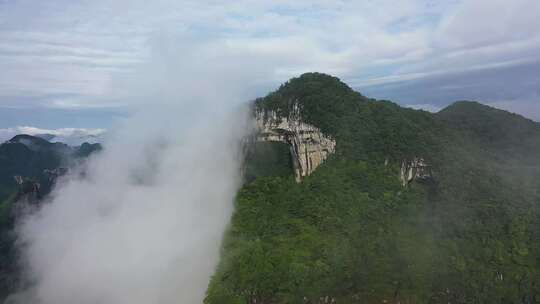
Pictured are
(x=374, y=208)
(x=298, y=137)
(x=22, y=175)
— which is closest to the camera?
(x=374, y=208)

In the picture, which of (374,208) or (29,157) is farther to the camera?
(29,157)

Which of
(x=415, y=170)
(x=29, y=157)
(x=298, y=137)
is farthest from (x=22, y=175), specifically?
(x=415, y=170)

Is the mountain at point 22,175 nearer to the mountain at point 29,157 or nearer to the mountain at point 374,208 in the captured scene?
the mountain at point 29,157

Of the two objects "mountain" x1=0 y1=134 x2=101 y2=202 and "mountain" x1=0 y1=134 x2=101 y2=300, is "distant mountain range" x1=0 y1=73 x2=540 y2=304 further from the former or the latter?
"mountain" x1=0 y1=134 x2=101 y2=202

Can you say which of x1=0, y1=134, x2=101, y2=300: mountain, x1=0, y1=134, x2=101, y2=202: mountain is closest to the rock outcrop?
x1=0, y1=134, x2=101, y2=300: mountain

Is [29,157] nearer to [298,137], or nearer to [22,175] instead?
[22,175]

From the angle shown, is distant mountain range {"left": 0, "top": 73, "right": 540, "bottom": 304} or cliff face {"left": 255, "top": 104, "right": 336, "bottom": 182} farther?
cliff face {"left": 255, "top": 104, "right": 336, "bottom": 182}

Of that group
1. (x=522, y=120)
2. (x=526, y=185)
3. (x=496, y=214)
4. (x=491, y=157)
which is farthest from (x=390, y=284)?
(x=522, y=120)
